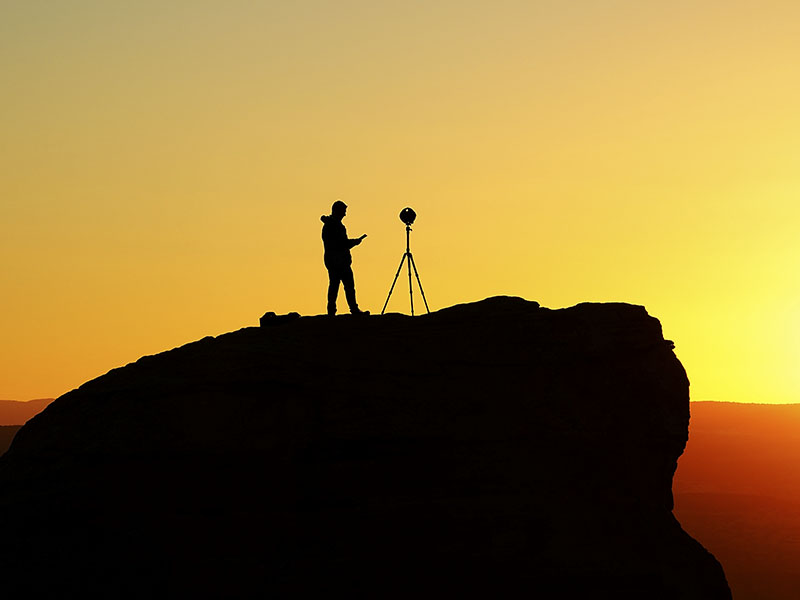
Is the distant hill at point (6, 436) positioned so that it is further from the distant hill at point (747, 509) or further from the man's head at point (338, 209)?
the man's head at point (338, 209)

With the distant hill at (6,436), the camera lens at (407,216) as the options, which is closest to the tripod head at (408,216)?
the camera lens at (407,216)

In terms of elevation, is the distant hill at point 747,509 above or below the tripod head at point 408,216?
below

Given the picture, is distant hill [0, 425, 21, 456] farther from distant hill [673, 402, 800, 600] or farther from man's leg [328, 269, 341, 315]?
man's leg [328, 269, 341, 315]

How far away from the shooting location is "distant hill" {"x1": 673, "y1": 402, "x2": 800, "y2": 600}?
243 feet

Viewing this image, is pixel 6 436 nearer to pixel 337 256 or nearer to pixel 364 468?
pixel 337 256

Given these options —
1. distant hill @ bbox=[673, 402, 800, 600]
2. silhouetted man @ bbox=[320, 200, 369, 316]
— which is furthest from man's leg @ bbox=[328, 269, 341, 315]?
distant hill @ bbox=[673, 402, 800, 600]

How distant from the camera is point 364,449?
2025cm

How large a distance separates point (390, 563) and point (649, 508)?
5.44 metres

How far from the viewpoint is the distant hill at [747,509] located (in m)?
74.1

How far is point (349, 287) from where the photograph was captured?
77.7 ft

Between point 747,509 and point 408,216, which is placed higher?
point 408,216

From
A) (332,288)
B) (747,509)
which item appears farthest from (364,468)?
(747,509)

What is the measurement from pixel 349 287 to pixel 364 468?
4.79 m

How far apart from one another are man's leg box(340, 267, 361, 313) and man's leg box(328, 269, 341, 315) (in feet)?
0.42
